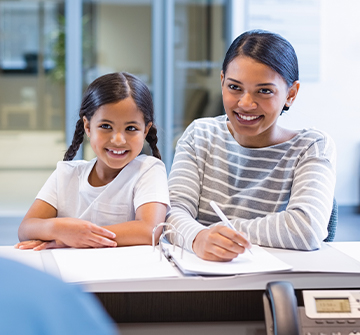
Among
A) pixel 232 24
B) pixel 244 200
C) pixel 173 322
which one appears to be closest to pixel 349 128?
pixel 232 24

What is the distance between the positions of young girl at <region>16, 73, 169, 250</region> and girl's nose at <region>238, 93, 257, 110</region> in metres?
0.30

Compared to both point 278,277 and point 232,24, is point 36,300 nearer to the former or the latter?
point 278,277

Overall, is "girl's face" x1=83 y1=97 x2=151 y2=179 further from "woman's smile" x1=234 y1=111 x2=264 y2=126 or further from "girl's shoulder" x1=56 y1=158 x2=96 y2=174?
"woman's smile" x1=234 y1=111 x2=264 y2=126

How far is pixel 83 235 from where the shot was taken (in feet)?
4.07

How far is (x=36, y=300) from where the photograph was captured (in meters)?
0.24

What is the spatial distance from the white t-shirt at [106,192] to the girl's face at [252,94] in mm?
282

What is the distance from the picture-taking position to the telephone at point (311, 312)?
905 millimetres

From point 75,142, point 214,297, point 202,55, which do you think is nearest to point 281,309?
point 214,297

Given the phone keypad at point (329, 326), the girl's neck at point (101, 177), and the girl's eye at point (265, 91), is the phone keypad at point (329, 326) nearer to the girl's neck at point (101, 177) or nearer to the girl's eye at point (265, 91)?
the girl's eye at point (265, 91)

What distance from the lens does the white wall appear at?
4.98 m

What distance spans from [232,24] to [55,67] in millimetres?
1926

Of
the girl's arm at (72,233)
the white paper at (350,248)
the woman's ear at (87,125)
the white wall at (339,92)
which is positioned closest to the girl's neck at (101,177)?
the woman's ear at (87,125)

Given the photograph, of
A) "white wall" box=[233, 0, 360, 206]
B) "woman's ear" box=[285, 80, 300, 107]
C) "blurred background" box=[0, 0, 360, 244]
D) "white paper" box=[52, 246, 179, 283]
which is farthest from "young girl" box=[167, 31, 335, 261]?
"white wall" box=[233, 0, 360, 206]

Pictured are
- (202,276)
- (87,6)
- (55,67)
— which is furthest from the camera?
(55,67)
